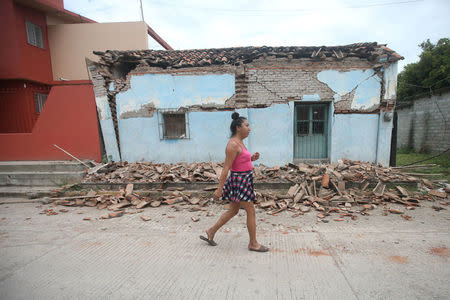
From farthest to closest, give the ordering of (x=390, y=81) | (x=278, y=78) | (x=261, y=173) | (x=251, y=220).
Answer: (x=278, y=78)
(x=390, y=81)
(x=261, y=173)
(x=251, y=220)

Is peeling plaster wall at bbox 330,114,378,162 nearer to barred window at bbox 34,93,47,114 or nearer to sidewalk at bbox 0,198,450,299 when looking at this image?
sidewalk at bbox 0,198,450,299

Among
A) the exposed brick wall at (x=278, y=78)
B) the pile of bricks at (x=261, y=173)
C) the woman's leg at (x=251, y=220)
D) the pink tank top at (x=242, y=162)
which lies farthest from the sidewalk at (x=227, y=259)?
the exposed brick wall at (x=278, y=78)

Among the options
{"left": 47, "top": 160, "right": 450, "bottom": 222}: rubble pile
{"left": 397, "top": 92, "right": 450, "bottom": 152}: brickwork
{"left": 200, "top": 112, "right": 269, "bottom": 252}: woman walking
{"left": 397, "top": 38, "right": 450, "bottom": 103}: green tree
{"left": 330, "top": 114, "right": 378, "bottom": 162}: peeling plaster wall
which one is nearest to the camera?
{"left": 200, "top": 112, "right": 269, "bottom": 252}: woman walking

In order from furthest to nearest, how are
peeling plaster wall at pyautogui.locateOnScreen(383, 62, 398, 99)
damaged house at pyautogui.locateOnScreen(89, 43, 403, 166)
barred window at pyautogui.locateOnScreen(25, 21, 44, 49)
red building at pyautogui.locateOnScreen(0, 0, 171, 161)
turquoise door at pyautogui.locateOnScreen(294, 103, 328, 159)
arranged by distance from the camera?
barred window at pyautogui.locateOnScreen(25, 21, 44, 49) < turquoise door at pyautogui.locateOnScreen(294, 103, 328, 159) < red building at pyautogui.locateOnScreen(0, 0, 171, 161) < damaged house at pyautogui.locateOnScreen(89, 43, 403, 166) < peeling plaster wall at pyautogui.locateOnScreen(383, 62, 398, 99)

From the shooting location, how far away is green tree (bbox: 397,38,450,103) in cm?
1170

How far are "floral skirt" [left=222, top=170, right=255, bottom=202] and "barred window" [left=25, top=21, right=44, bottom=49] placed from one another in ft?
46.0

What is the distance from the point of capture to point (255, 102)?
7.38 metres

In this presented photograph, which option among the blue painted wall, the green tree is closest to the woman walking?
the blue painted wall

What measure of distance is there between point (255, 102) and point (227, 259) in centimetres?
554

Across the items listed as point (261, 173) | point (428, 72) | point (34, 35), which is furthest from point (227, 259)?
point (428, 72)

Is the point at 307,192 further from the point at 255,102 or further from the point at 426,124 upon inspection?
the point at 426,124

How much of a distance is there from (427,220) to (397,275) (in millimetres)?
2431

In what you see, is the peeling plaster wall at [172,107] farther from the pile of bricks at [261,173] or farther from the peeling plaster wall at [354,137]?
the peeling plaster wall at [354,137]

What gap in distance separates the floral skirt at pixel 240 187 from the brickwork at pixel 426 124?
40.7 ft
